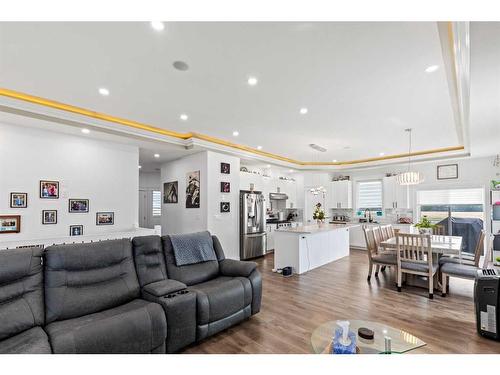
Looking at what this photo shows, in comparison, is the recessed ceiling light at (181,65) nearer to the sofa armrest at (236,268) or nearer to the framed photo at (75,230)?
the sofa armrest at (236,268)

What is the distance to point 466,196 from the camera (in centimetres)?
634

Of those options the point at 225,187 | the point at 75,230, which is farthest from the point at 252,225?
the point at 75,230

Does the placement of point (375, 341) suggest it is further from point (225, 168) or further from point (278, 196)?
point (278, 196)

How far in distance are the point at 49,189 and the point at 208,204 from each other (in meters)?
2.77

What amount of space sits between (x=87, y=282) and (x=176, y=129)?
3.14 meters

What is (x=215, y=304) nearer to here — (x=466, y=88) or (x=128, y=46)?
(x=128, y=46)

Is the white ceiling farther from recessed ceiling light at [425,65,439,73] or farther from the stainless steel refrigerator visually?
the stainless steel refrigerator

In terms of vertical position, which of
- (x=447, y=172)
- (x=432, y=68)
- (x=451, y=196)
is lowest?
→ (x=451, y=196)

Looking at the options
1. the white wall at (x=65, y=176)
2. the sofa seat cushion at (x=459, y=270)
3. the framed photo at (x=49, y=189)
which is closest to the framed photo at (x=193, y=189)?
the white wall at (x=65, y=176)

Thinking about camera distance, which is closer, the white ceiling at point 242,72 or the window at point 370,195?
the white ceiling at point 242,72

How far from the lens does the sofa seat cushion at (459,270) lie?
334 cm

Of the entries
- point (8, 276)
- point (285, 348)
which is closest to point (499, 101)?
point (285, 348)

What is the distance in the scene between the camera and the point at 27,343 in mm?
1591

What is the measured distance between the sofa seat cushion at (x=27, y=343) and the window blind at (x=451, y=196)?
26.9 ft
